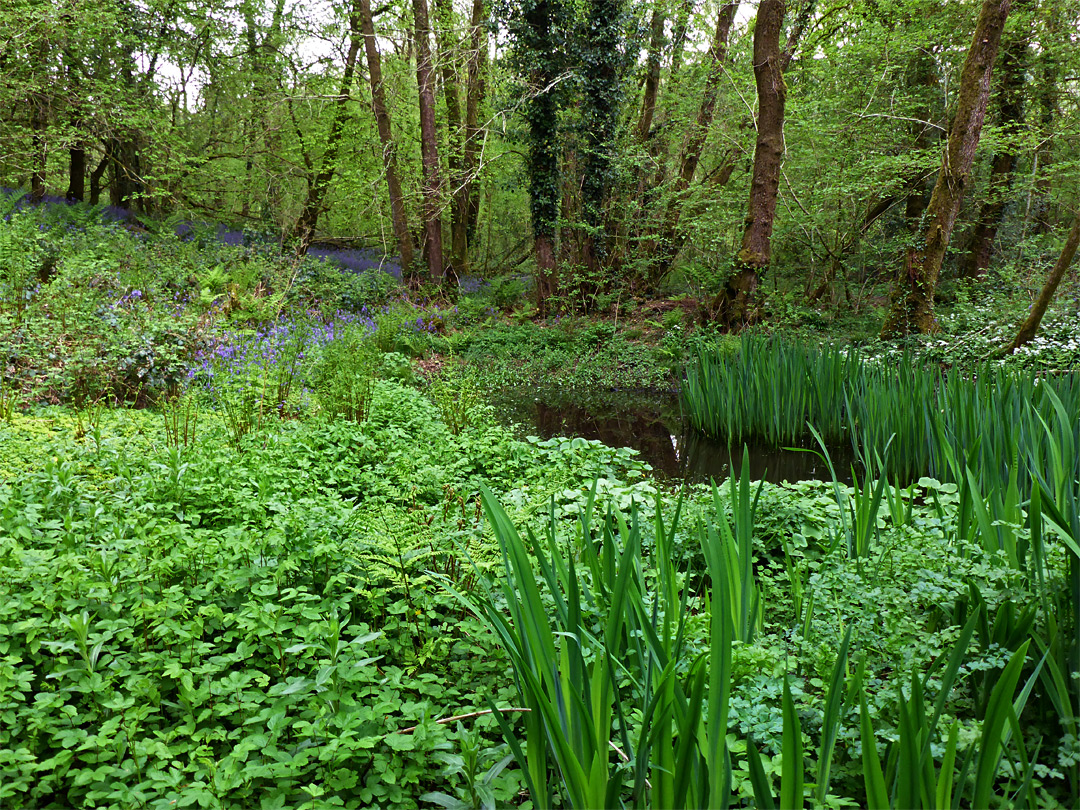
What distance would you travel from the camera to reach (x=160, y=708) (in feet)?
5.47

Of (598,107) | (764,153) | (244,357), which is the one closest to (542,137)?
(598,107)

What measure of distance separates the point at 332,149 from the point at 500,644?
1665 cm

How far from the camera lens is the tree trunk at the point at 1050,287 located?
5.55 m

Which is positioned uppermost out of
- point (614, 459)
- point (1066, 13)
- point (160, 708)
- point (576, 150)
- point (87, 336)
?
point (1066, 13)

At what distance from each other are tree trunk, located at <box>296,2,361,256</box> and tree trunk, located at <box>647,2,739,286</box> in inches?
320

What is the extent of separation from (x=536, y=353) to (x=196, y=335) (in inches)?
228

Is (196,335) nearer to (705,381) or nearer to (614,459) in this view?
(614,459)

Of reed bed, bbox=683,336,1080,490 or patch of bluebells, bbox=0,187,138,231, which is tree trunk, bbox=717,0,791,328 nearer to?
reed bed, bbox=683,336,1080,490

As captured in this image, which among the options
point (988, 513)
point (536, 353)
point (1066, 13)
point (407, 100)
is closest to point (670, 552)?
point (988, 513)

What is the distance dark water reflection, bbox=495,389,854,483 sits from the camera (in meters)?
5.14

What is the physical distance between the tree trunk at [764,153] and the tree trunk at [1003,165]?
4.87 metres

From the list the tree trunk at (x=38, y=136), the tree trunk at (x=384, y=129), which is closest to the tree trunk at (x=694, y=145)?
the tree trunk at (x=384, y=129)

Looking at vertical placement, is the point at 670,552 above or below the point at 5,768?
above

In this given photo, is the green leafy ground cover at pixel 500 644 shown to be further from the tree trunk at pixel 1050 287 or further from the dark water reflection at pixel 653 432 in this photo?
the tree trunk at pixel 1050 287
